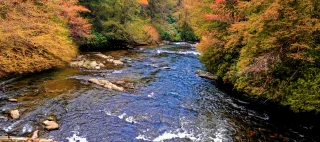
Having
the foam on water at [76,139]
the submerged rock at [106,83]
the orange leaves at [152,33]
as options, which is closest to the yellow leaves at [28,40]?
the submerged rock at [106,83]

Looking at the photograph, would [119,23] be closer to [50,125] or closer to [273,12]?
[50,125]

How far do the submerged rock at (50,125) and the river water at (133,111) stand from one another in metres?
0.22

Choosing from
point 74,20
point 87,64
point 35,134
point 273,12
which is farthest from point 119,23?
point 35,134

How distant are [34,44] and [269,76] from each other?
1396 cm

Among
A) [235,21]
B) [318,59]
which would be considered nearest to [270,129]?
[318,59]

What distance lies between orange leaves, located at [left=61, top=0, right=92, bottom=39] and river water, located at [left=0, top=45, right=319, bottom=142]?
6.37m

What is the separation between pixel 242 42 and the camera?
44.3 feet

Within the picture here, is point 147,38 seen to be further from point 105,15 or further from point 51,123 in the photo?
point 51,123

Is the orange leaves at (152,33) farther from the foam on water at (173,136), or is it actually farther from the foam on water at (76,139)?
the foam on water at (76,139)

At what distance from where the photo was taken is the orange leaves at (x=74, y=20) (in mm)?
20547

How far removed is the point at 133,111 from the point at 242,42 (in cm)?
754

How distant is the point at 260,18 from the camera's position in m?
11.1

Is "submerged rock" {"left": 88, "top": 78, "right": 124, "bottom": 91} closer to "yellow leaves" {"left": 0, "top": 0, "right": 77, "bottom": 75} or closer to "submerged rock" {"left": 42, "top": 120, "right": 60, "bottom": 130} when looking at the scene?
"yellow leaves" {"left": 0, "top": 0, "right": 77, "bottom": 75}

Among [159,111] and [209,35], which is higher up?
[209,35]
